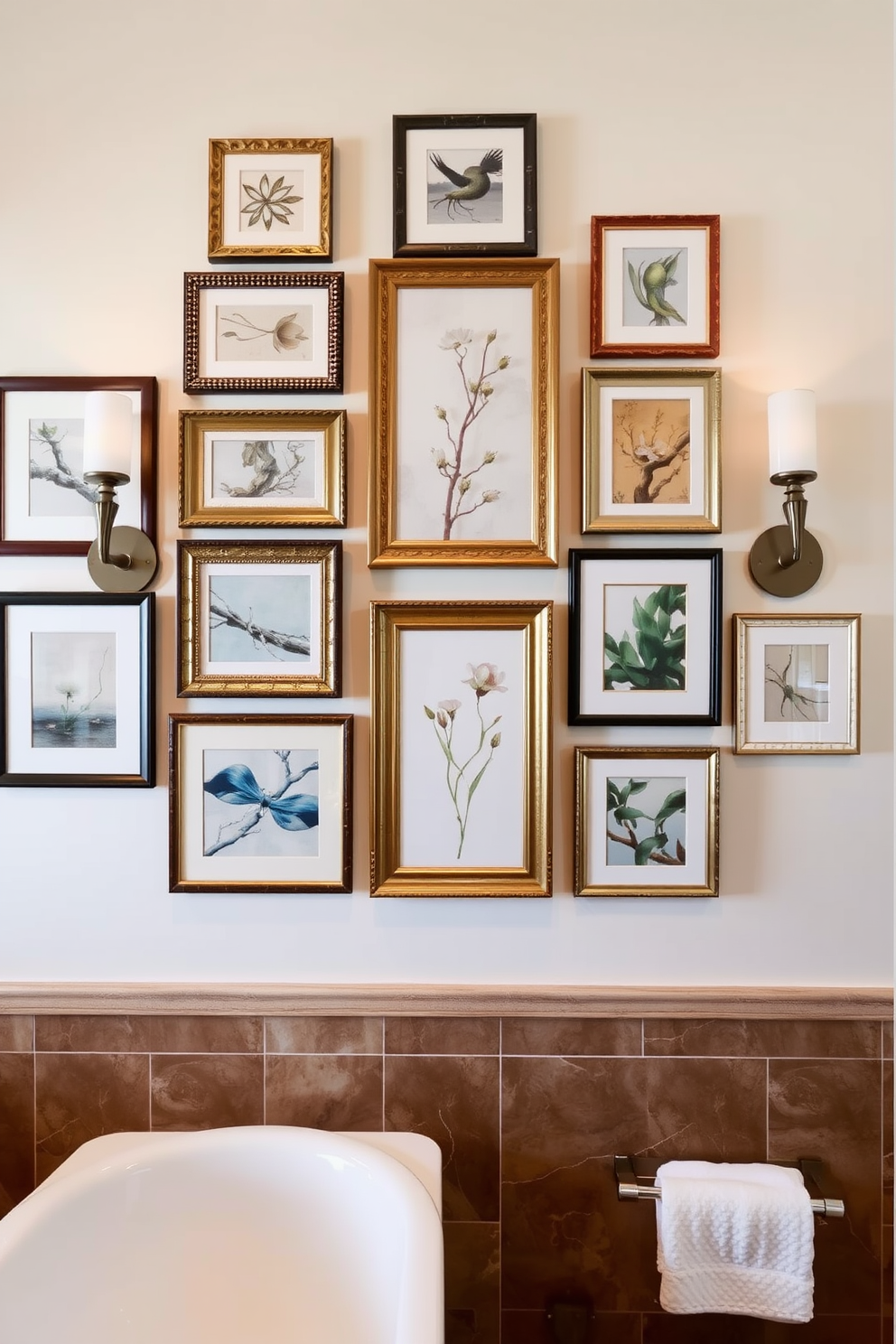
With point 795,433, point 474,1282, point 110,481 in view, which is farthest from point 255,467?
point 474,1282

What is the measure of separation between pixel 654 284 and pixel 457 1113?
152cm

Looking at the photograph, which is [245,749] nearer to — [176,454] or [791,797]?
[176,454]

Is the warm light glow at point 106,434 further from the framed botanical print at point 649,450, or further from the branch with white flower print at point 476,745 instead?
the framed botanical print at point 649,450

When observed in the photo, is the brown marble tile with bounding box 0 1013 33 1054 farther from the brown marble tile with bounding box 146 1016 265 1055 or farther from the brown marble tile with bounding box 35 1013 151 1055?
the brown marble tile with bounding box 146 1016 265 1055

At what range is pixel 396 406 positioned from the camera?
1.40 metres

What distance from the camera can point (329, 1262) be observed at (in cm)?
118

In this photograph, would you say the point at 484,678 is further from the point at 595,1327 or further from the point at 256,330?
the point at 595,1327

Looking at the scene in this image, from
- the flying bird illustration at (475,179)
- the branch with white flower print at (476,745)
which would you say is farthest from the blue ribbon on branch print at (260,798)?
the flying bird illustration at (475,179)

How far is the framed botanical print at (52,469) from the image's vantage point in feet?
4.62

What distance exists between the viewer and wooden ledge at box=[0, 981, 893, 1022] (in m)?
1.38

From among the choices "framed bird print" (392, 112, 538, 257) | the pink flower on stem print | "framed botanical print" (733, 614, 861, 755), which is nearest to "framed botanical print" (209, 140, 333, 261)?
"framed bird print" (392, 112, 538, 257)

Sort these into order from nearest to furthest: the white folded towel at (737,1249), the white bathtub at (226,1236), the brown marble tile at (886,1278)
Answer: the white bathtub at (226,1236)
the white folded towel at (737,1249)
the brown marble tile at (886,1278)

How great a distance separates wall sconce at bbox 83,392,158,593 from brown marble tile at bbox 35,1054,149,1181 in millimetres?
866

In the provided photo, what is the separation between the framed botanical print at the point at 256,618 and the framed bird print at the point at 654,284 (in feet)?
2.17
